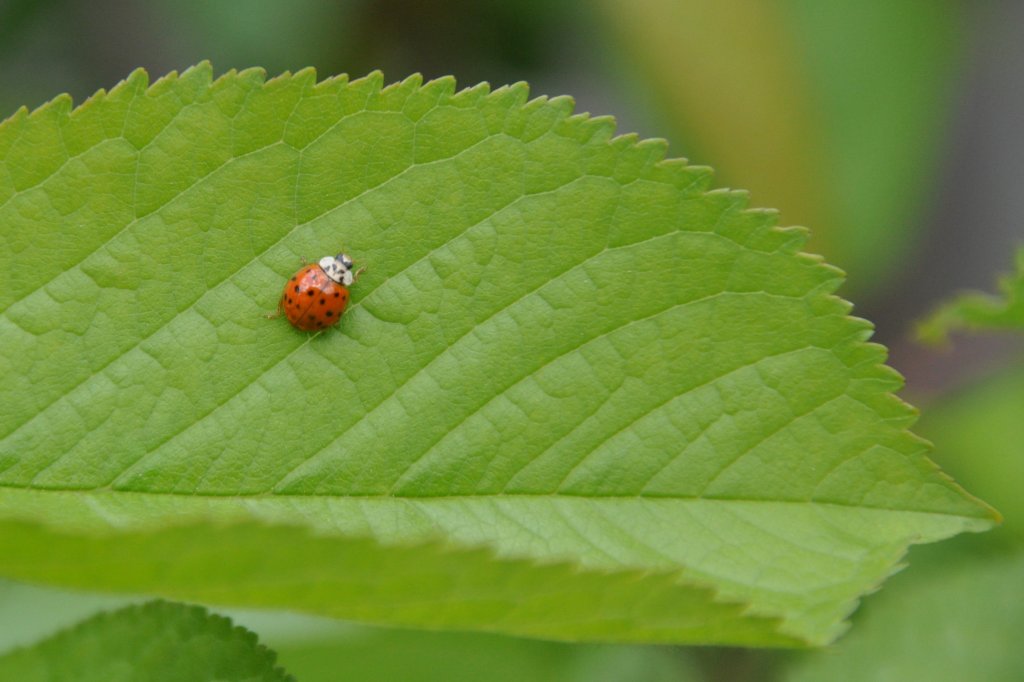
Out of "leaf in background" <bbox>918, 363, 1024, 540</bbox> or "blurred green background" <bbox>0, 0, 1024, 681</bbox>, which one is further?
"blurred green background" <bbox>0, 0, 1024, 681</bbox>

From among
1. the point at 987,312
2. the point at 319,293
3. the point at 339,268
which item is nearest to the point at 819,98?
the point at 987,312

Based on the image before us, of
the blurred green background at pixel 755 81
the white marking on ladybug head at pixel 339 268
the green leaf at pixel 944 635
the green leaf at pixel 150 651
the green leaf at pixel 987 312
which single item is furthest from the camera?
the blurred green background at pixel 755 81

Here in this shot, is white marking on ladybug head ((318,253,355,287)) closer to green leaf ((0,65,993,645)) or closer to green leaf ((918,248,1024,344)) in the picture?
green leaf ((0,65,993,645))

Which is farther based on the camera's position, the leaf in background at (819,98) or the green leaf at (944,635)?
the leaf in background at (819,98)

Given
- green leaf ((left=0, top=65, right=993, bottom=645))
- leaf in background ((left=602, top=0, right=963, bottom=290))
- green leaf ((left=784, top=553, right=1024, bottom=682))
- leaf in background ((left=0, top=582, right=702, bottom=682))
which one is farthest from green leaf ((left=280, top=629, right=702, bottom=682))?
leaf in background ((left=602, top=0, right=963, bottom=290))

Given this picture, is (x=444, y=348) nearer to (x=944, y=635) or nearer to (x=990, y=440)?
(x=944, y=635)

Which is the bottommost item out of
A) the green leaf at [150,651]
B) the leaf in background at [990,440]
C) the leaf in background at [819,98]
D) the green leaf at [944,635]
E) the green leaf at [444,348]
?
the green leaf at [150,651]

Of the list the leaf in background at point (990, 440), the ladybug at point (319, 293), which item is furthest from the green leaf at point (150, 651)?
the leaf in background at point (990, 440)

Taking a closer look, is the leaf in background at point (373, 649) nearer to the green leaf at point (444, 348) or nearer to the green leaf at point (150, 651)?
Answer: the green leaf at point (444, 348)
